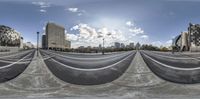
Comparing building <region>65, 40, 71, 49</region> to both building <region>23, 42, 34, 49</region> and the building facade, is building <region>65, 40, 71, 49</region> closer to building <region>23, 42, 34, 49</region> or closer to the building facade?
building <region>23, 42, 34, 49</region>

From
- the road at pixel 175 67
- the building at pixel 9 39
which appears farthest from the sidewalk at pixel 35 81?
the road at pixel 175 67

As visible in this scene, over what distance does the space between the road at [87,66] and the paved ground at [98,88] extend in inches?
3.1

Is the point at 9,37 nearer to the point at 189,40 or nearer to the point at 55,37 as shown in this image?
the point at 55,37

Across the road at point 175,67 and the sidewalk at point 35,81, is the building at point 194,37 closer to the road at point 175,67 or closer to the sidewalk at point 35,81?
the road at point 175,67

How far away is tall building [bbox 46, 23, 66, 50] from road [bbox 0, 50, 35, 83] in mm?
318

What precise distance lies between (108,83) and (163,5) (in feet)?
4.51

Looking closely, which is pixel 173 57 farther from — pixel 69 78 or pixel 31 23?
pixel 31 23

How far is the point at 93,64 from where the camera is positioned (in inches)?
155

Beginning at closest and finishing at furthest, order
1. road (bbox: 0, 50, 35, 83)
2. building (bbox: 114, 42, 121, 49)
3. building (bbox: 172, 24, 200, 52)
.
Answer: building (bbox: 172, 24, 200, 52), road (bbox: 0, 50, 35, 83), building (bbox: 114, 42, 121, 49)

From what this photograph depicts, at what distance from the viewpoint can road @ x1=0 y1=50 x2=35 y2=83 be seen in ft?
12.0

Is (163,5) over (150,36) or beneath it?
over

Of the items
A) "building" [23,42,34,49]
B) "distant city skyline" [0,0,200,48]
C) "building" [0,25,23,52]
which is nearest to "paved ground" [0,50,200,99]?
"building" [23,42,34,49]

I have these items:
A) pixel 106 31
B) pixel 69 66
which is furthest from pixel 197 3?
pixel 69 66

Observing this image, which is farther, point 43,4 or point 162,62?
point 162,62
